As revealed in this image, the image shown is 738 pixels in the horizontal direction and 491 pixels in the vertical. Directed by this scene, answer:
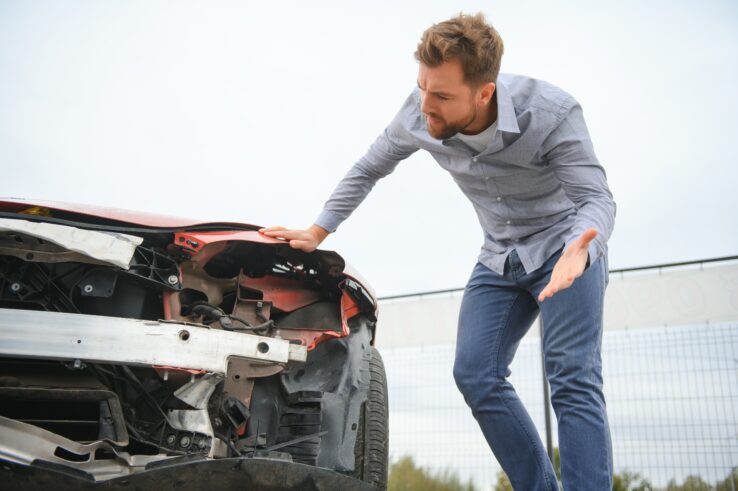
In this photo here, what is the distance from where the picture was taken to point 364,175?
2998 mm

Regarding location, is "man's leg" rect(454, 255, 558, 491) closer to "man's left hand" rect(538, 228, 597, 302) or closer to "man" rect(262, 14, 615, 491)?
"man" rect(262, 14, 615, 491)

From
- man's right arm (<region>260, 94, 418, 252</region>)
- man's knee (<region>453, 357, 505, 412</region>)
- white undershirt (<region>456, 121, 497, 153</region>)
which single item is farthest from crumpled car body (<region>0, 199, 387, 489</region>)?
white undershirt (<region>456, 121, 497, 153</region>)

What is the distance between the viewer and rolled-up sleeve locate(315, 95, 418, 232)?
2869mm

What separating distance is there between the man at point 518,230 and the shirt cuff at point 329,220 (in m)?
0.14

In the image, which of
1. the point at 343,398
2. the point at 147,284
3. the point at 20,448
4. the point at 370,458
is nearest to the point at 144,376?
the point at 147,284

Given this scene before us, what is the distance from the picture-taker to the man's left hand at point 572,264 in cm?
190

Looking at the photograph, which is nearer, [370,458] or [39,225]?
[39,225]

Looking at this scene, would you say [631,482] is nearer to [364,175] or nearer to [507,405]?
[507,405]

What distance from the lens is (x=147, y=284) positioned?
2.39 m

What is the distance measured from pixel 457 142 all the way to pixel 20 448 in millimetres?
1746

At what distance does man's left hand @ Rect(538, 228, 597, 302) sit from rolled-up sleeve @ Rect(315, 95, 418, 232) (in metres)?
1.01

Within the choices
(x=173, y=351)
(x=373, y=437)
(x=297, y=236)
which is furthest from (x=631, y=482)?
(x=173, y=351)

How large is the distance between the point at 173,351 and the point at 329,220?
0.98 m

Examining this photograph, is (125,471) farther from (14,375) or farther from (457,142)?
(457,142)
